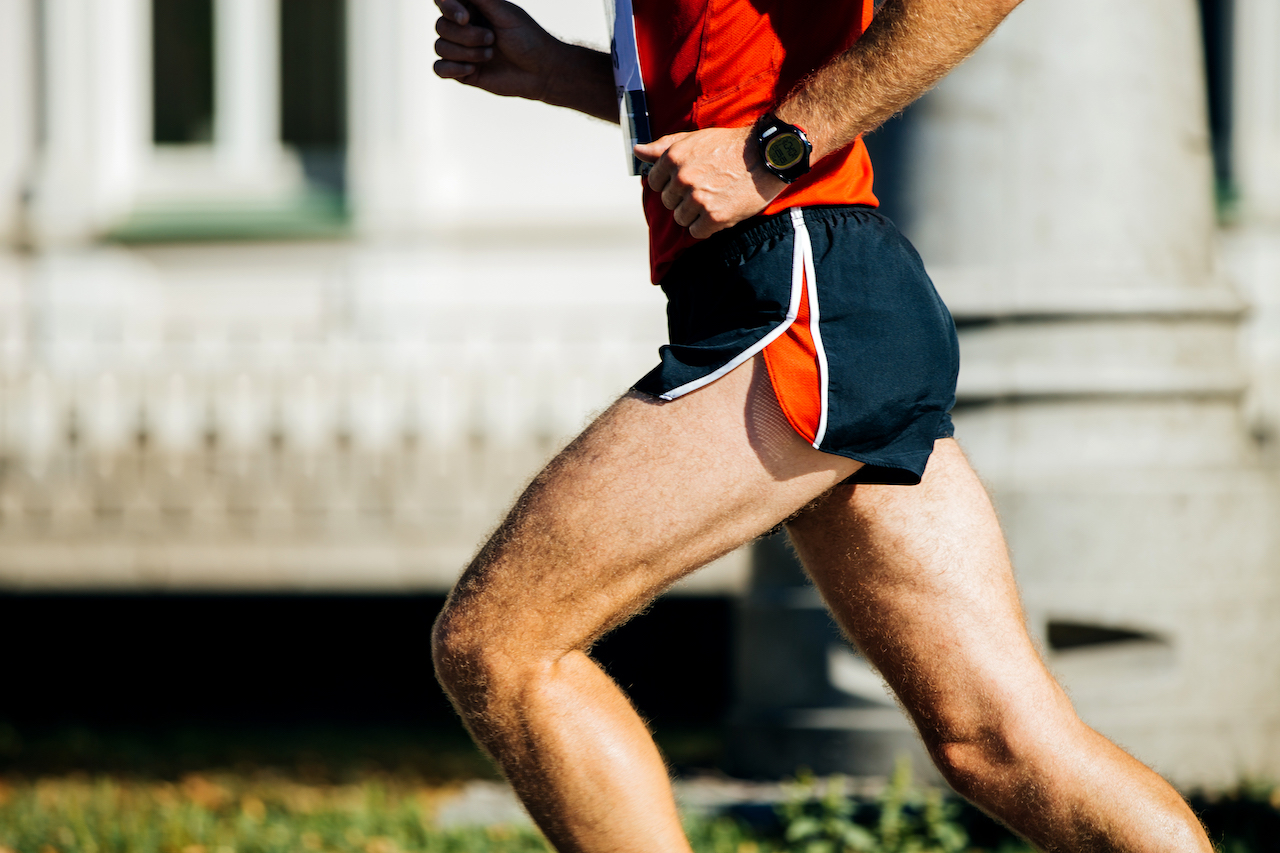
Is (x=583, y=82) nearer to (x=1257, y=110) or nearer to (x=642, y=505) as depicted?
(x=642, y=505)

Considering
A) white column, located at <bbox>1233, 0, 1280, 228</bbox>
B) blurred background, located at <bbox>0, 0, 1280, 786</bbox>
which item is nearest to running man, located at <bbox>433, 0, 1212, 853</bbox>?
blurred background, located at <bbox>0, 0, 1280, 786</bbox>

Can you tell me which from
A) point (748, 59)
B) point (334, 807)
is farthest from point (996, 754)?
point (334, 807)

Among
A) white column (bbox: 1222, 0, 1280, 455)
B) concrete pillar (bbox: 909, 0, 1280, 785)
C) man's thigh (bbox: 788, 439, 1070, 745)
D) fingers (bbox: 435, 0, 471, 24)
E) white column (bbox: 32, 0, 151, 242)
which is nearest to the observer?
man's thigh (bbox: 788, 439, 1070, 745)

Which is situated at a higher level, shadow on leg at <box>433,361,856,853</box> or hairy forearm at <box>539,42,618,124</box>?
hairy forearm at <box>539,42,618,124</box>

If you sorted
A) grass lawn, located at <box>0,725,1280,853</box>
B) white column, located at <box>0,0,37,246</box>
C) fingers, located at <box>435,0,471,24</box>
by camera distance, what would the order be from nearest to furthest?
fingers, located at <box>435,0,471,24</box> → grass lawn, located at <box>0,725,1280,853</box> → white column, located at <box>0,0,37,246</box>

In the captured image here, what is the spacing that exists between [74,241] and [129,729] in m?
7.61

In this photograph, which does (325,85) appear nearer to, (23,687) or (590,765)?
(23,687)

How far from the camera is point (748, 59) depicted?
6.53ft

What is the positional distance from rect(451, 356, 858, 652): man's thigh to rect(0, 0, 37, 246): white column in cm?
1311

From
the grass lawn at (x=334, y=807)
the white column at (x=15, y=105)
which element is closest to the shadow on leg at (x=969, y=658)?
the grass lawn at (x=334, y=807)

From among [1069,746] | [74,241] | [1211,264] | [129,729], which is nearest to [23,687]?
[129,729]

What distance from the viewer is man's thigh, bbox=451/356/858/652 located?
1.85 metres

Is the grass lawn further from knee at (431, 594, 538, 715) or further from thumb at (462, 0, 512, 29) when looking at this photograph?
thumb at (462, 0, 512, 29)

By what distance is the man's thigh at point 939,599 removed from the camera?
2.04 meters
